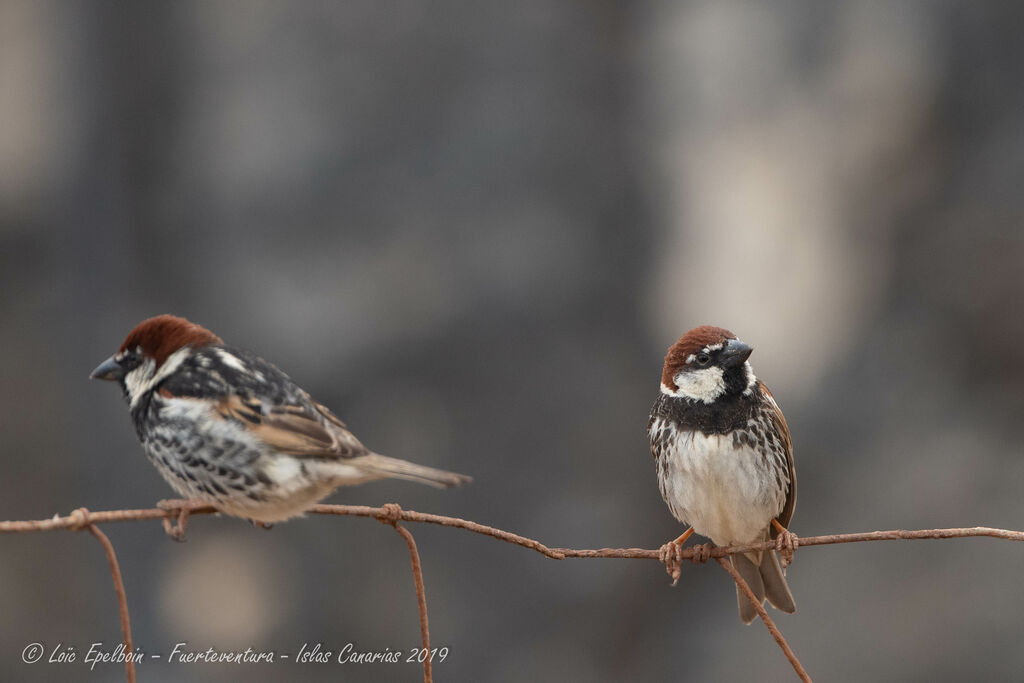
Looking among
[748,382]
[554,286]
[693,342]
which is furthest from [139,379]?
[554,286]

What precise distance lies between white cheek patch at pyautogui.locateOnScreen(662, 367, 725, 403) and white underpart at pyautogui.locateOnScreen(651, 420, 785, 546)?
0.30 feet

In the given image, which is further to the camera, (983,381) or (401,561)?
(401,561)

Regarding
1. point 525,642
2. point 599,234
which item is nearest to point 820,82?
point 599,234

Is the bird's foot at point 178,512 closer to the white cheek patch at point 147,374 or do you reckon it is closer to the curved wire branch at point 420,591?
the white cheek patch at point 147,374

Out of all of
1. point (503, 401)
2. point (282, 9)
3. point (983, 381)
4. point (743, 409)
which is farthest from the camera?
point (282, 9)

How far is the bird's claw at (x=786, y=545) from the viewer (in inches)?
101

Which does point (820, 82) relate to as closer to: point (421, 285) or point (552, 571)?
point (421, 285)

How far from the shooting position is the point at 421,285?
6.57 m

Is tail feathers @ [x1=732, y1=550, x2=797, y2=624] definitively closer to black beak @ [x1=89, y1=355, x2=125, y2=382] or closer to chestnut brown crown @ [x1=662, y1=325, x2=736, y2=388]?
chestnut brown crown @ [x1=662, y1=325, x2=736, y2=388]

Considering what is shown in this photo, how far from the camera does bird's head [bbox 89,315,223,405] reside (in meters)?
2.53

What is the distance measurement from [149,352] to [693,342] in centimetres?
123

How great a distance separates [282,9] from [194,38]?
612 millimetres

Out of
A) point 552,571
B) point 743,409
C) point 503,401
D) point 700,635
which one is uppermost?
point 743,409

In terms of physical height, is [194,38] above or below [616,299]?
above
